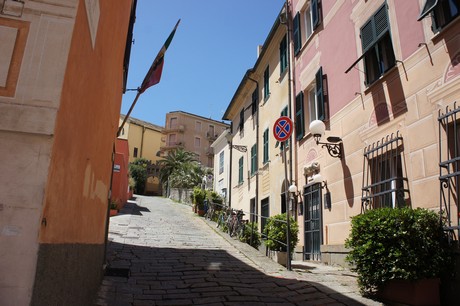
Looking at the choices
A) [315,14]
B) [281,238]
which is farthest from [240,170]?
[281,238]

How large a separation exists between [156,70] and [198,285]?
423 cm

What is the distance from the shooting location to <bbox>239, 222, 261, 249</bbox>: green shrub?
1212cm

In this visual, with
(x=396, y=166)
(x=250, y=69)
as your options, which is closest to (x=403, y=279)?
(x=396, y=166)

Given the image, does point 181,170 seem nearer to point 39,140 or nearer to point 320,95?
point 320,95

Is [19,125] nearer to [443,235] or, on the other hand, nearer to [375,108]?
[443,235]

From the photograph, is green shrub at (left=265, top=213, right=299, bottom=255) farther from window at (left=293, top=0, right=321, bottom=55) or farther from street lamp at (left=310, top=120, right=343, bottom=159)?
window at (left=293, top=0, right=321, bottom=55)

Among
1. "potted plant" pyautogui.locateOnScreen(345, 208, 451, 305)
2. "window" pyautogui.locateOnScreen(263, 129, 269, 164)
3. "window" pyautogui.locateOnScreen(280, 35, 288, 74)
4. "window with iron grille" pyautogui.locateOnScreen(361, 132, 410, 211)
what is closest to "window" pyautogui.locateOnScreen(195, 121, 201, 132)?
"window" pyautogui.locateOnScreen(263, 129, 269, 164)

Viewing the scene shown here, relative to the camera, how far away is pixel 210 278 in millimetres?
7137

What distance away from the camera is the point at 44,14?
2641mm

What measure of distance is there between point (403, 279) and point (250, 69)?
15372 mm

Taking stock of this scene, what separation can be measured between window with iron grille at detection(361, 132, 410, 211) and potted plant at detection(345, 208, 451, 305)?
4.73ft

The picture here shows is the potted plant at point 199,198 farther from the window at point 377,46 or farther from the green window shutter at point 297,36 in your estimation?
the window at point 377,46

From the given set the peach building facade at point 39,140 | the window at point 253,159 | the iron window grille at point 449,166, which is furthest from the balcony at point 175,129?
the peach building facade at point 39,140

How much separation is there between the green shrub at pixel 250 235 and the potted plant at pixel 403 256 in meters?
6.40
